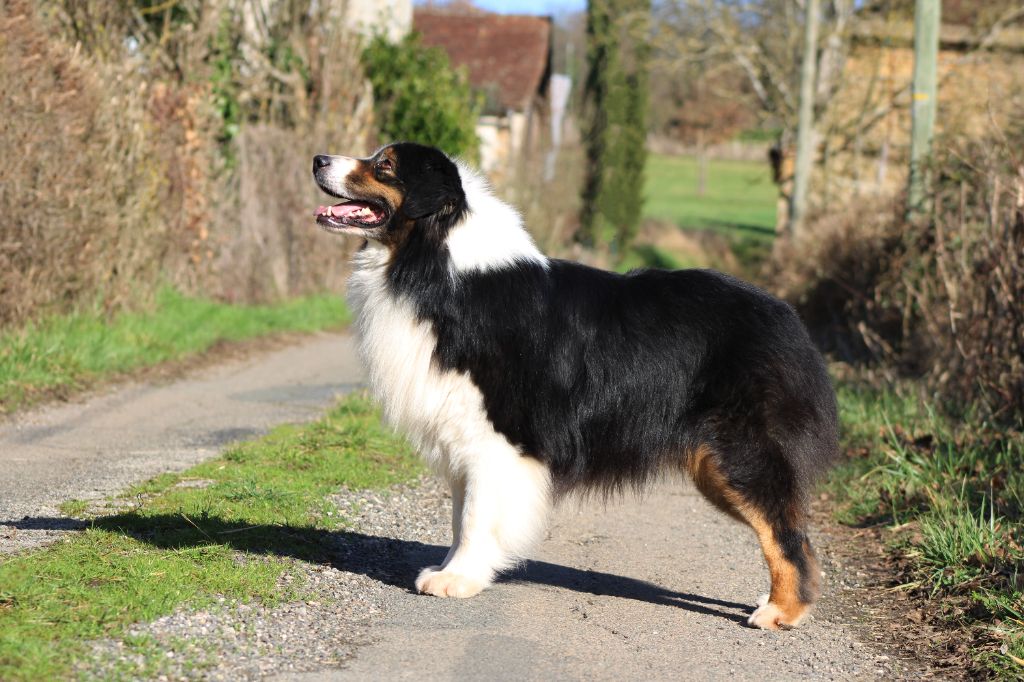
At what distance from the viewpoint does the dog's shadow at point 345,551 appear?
18.7 feet

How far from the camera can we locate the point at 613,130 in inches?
1435

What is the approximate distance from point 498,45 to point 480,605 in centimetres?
4167

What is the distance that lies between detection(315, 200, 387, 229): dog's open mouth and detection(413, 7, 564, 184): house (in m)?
34.1

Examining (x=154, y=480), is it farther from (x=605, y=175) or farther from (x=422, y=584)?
(x=605, y=175)

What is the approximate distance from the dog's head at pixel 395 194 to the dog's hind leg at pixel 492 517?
1076 millimetres

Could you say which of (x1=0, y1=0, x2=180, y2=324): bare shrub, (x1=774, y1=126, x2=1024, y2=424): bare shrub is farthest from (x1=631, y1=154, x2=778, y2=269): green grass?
(x1=0, y1=0, x2=180, y2=324): bare shrub

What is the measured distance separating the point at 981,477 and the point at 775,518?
316 cm

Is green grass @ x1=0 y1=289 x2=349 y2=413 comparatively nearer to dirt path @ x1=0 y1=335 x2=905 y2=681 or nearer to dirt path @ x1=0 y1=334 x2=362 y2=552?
dirt path @ x1=0 y1=334 x2=362 y2=552

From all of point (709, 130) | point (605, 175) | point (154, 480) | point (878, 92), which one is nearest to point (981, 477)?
point (154, 480)

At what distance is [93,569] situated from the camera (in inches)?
199

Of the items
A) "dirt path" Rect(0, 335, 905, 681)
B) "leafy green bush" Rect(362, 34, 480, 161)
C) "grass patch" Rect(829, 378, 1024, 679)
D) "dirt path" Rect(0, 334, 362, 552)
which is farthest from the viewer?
"leafy green bush" Rect(362, 34, 480, 161)

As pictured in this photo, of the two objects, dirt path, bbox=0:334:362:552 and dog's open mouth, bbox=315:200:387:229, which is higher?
dog's open mouth, bbox=315:200:387:229

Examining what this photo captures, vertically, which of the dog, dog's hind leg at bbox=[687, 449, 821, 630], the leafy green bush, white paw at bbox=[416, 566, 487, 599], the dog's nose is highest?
the leafy green bush

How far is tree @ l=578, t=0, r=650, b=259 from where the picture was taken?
35.7 metres
